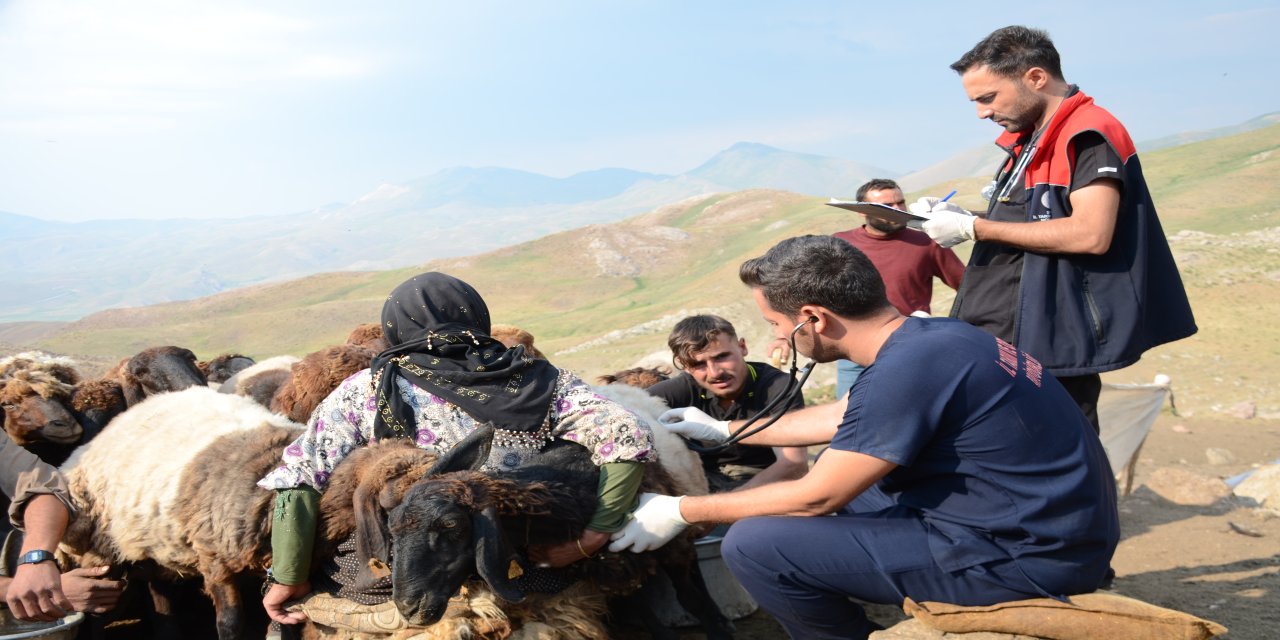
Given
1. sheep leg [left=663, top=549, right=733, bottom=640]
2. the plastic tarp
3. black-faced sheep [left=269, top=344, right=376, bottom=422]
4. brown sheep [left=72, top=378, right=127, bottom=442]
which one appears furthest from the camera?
the plastic tarp

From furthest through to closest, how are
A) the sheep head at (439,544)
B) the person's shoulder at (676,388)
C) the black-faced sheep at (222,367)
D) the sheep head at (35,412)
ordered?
the black-faced sheep at (222,367), the person's shoulder at (676,388), the sheep head at (35,412), the sheep head at (439,544)

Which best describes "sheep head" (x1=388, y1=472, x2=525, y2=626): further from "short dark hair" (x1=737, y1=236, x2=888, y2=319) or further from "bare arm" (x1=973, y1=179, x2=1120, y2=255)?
"bare arm" (x1=973, y1=179, x2=1120, y2=255)

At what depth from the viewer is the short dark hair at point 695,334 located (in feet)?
14.0

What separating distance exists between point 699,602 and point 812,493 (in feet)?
4.64

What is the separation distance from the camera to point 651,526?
3090 mm

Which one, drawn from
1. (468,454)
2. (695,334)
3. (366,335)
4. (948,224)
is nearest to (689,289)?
(366,335)

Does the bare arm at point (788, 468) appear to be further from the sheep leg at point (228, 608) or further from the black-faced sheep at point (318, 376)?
the sheep leg at point (228, 608)

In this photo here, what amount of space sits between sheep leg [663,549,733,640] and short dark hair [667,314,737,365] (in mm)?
1104

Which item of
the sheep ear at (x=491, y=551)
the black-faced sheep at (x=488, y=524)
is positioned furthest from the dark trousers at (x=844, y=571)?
the sheep ear at (x=491, y=551)

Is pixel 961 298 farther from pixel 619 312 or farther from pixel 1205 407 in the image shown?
pixel 619 312

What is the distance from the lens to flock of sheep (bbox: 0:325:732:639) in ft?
9.08

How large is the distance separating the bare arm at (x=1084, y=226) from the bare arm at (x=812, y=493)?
4.37 ft

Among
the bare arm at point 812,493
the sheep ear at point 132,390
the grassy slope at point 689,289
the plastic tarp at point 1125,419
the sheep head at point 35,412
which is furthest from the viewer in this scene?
the grassy slope at point 689,289

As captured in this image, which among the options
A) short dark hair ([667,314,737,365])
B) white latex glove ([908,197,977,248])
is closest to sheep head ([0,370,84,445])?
short dark hair ([667,314,737,365])
